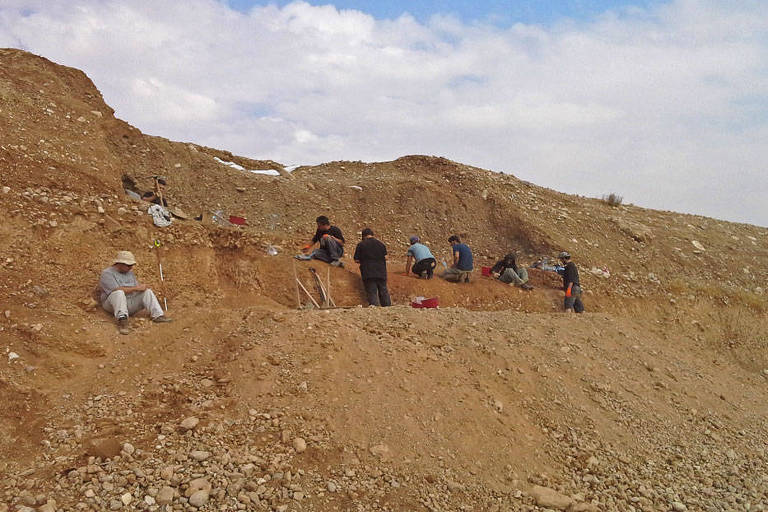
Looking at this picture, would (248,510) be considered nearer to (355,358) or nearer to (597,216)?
(355,358)

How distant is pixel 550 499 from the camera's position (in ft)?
13.2

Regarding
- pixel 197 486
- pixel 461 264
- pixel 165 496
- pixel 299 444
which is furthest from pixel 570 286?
pixel 165 496

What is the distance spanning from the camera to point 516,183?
14773mm

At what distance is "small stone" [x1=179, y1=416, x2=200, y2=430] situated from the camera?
427cm

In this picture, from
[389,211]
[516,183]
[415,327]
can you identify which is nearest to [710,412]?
[415,327]

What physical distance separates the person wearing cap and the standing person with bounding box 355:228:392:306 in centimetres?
339

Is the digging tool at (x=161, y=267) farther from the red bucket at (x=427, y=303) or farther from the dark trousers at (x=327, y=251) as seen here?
the red bucket at (x=427, y=303)

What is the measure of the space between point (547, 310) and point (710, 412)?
12.8 ft

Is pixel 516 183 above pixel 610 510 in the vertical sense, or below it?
above

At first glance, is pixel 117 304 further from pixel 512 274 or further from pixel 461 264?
pixel 512 274

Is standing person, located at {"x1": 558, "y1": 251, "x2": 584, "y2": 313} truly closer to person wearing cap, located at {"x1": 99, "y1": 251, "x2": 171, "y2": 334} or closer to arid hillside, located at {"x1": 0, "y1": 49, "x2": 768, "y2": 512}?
arid hillside, located at {"x1": 0, "y1": 49, "x2": 768, "y2": 512}

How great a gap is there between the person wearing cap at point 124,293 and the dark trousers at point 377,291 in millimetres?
3416

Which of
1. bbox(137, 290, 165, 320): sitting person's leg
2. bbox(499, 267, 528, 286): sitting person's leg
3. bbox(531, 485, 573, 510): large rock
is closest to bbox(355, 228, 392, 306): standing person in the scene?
bbox(499, 267, 528, 286): sitting person's leg

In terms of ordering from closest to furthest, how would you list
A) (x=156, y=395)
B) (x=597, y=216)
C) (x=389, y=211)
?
(x=156, y=395) → (x=389, y=211) → (x=597, y=216)
